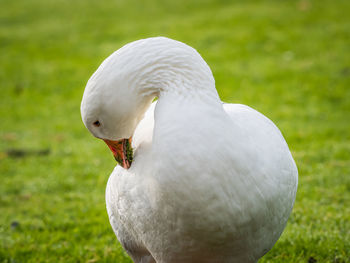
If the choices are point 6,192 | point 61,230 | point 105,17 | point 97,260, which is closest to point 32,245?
point 61,230

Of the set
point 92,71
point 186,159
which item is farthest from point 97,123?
point 92,71

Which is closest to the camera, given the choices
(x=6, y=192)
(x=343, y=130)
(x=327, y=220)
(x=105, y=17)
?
(x=327, y=220)

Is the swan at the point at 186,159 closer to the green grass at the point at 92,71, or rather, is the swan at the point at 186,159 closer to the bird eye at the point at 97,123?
the bird eye at the point at 97,123

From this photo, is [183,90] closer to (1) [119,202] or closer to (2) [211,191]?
(2) [211,191]

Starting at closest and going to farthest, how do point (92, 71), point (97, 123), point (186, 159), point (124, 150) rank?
point (186, 159) → point (97, 123) → point (124, 150) → point (92, 71)

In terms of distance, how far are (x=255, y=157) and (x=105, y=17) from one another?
16513mm

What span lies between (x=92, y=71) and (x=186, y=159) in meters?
10.8

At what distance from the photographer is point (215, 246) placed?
2445mm

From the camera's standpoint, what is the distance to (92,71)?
12.6 m

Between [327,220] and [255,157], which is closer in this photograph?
[255,157]

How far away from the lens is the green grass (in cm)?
466

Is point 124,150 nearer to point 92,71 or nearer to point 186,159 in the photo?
point 186,159

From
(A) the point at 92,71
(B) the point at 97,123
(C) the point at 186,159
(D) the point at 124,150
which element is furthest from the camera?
(A) the point at 92,71

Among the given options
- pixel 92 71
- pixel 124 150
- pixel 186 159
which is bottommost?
pixel 92 71
